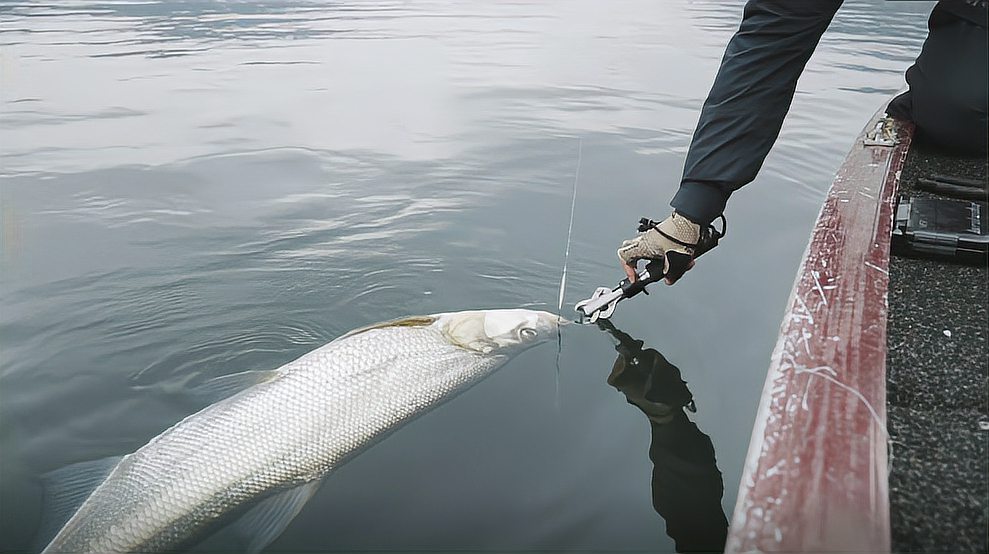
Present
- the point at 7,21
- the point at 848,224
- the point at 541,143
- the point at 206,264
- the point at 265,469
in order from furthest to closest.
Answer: the point at 7,21 < the point at 541,143 < the point at 206,264 < the point at 848,224 < the point at 265,469

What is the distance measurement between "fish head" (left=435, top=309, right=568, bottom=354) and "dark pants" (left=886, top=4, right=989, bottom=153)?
229cm

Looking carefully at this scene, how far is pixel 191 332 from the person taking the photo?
3373 mm

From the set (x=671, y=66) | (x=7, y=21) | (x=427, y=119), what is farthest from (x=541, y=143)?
(x=7, y=21)

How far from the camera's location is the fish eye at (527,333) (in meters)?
3.01

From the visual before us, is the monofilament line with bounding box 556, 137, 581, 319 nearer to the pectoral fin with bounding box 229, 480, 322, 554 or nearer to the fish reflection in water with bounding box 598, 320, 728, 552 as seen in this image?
the fish reflection in water with bounding box 598, 320, 728, 552

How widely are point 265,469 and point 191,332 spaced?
132cm

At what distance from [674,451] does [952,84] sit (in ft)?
7.80

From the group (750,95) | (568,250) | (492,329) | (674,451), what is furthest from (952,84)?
(492,329)

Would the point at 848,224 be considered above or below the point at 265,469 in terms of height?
above

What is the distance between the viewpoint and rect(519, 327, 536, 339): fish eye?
3.01m

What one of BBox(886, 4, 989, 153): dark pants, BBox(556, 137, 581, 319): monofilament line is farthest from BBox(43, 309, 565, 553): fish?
BBox(886, 4, 989, 153): dark pants

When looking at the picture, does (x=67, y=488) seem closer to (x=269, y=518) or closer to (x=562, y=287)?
(x=269, y=518)

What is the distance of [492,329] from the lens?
2.95 meters

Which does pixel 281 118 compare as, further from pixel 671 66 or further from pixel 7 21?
pixel 7 21
